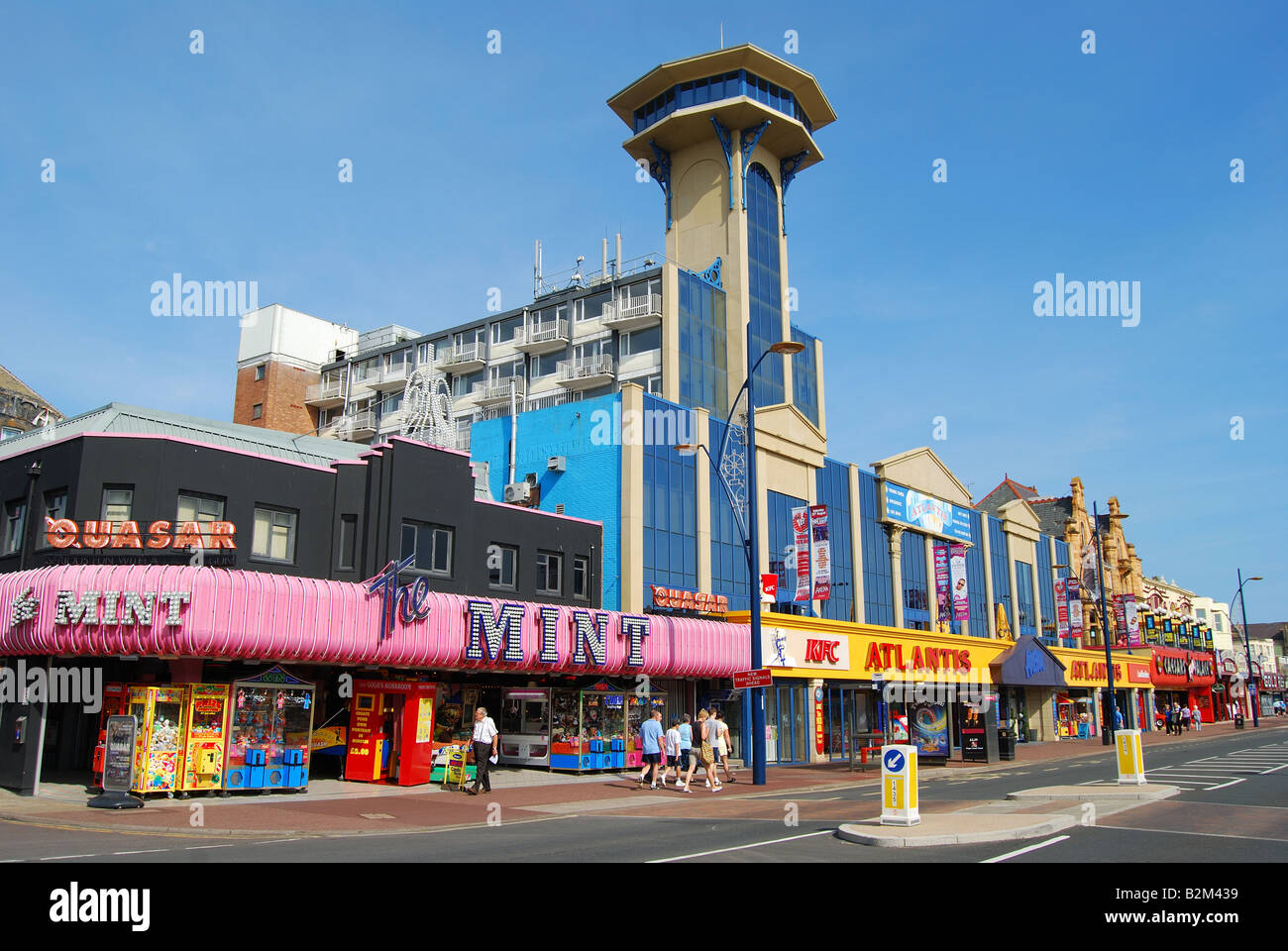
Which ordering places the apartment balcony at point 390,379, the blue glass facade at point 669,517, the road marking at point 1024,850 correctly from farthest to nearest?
the apartment balcony at point 390,379 → the blue glass facade at point 669,517 → the road marking at point 1024,850

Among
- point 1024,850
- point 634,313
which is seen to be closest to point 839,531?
point 634,313

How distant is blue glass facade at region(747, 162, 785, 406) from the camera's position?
172 ft

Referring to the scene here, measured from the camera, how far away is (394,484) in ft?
87.8

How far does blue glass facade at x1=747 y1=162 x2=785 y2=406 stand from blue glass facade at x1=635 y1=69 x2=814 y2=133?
11.9 ft

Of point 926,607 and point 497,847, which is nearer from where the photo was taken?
→ point 497,847

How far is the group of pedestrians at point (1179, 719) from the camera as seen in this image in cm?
6381

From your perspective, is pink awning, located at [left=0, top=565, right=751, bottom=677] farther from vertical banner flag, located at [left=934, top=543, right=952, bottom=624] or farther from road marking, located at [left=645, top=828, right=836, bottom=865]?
vertical banner flag, located at [left=934, top=543, right=952, bottom=624]

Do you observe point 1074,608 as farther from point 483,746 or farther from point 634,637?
point 483,746

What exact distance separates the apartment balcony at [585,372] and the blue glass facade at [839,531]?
1255 cm

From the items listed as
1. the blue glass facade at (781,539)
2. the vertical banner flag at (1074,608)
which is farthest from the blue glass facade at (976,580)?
the blue glass facade at (781,539)

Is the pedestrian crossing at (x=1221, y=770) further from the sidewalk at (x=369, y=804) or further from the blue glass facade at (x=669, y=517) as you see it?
the blue glass facade at (x=669, y=517)

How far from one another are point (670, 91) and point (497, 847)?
4845 cm
